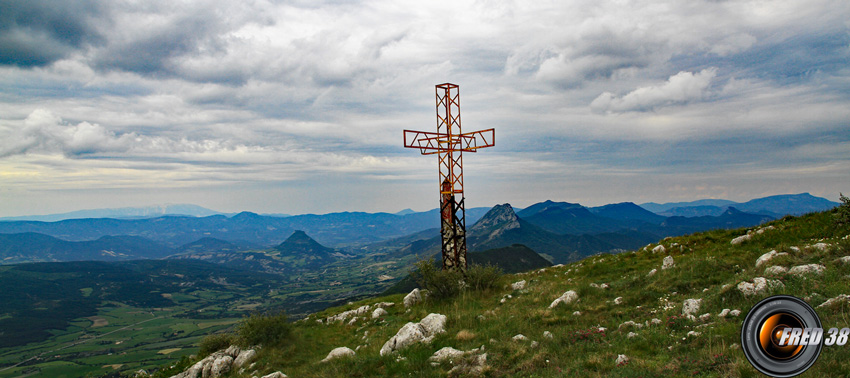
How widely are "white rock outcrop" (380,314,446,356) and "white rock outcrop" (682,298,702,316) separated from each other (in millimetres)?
8242

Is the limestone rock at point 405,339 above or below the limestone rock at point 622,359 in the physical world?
below

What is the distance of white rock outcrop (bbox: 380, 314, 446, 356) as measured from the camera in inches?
523

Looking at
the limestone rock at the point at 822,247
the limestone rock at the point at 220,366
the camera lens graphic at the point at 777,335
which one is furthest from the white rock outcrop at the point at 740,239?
the limestone rock at the point at 220,366

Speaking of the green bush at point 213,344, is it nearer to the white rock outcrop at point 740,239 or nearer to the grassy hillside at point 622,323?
the grassy hillside at point 622,323

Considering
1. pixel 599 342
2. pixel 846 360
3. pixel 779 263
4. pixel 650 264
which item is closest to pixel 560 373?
pixel 599 342

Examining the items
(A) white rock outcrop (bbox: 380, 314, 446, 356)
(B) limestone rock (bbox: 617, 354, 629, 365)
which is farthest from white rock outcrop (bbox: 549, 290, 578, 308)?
(B) limestone rock (bbox: 617, 354, 629, 365)

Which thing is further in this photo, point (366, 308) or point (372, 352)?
point (366, 308)

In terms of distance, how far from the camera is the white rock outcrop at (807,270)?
10.6 m

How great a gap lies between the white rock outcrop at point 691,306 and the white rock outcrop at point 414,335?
A: 8.24m

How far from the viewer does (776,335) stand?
6535 millimetres

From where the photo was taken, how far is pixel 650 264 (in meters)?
19.5

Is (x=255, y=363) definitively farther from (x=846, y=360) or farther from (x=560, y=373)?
(x=846, y=360)

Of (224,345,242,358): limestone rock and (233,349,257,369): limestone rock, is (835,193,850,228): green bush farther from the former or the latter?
(224,345,242,358): limestone rock

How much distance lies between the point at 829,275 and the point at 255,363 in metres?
21.9
